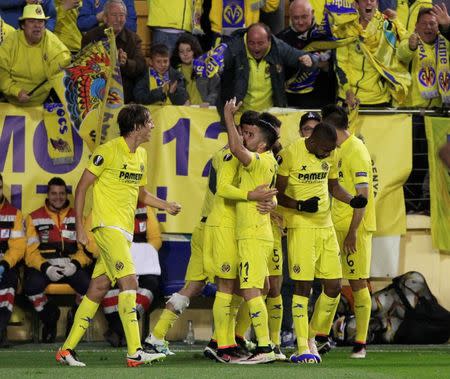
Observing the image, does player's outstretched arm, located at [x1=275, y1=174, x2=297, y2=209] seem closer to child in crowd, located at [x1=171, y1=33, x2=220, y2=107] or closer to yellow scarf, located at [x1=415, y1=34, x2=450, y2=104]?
child in crowd, located at [x1=171, y1=33, x2=220, y2=107]

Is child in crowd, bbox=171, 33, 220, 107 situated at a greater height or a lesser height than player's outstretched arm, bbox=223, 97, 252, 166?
greater

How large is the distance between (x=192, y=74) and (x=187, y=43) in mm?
379

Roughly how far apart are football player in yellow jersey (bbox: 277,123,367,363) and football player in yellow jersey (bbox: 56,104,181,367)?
45.3 inches

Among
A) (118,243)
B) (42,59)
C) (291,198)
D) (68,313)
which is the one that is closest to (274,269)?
(291,198)

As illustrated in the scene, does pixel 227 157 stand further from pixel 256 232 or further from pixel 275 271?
pixel 275 271

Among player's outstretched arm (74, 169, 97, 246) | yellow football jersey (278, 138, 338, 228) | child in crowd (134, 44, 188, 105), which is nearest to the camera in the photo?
player's outstretched arm (74, 169, 97, 246)

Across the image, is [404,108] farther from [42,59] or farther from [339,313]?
[42,59]

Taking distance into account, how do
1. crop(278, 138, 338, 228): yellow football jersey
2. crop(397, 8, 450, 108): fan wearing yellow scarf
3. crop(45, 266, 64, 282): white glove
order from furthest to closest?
crop(397, 8, 450, 108): fan wearing yellow scarf < crop(45, 266, 64, 282): white glove < crop(278, 138, 338, 228): yellow football jersey

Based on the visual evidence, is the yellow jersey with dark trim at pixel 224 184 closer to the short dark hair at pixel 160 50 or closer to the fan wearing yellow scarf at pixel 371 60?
the short dark hair at pixel 160 50

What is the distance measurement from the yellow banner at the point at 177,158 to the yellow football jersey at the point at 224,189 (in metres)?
2.94

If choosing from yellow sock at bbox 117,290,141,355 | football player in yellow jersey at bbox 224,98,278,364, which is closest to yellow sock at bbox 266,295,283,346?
football player in yellow jersey at bbox 224,98,278,364

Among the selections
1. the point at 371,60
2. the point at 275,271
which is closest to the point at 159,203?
the point at 275,271

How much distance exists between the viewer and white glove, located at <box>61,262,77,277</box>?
1420 centimetres

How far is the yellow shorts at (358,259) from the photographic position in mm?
12844
